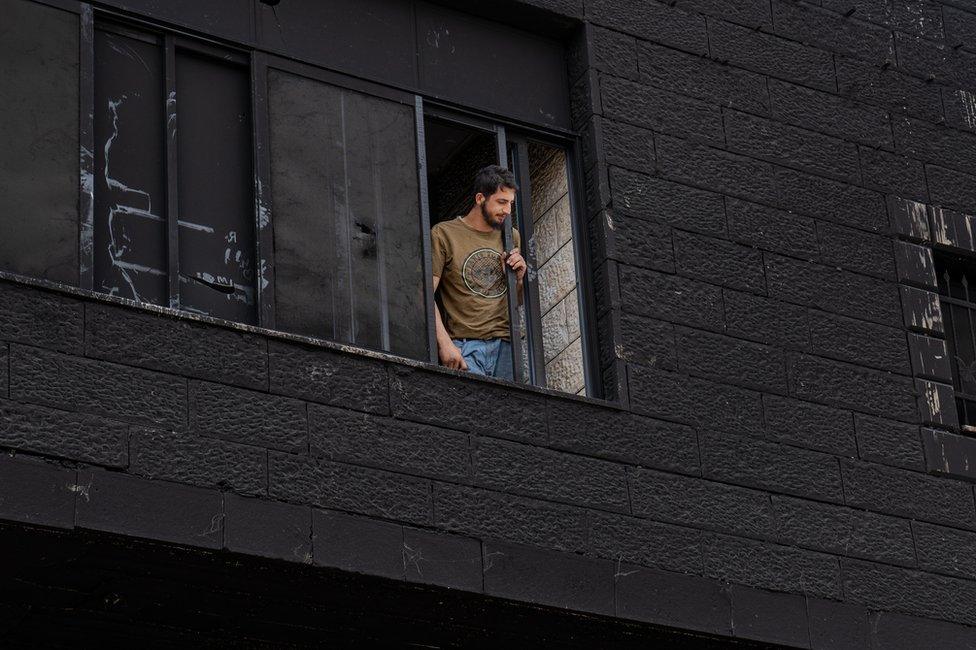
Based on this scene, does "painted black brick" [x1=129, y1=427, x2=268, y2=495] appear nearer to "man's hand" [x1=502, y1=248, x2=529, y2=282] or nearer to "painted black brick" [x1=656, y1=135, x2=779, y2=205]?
"man's hand" [x1=502, y1=248, x2=529, y2=282]

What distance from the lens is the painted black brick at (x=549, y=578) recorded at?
1075 centimetres

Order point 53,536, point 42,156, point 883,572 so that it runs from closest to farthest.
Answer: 1. point 53,536
2. point 42,156
3. point 883,572

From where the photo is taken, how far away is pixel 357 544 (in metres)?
10.4

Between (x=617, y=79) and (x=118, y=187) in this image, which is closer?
(x=118, y=187)

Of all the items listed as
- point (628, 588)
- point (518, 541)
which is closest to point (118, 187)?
point (518, 541)

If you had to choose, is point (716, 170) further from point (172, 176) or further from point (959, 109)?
point (172, 176)

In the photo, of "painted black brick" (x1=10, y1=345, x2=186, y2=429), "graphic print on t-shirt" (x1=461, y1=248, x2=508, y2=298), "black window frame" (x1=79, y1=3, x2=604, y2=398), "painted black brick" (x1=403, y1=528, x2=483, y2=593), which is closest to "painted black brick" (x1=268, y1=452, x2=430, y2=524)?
"painted black brick" (x1=403, y1=528, x2=483, y2=593)

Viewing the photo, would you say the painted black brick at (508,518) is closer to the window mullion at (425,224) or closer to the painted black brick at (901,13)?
the window mullion at (425,224)

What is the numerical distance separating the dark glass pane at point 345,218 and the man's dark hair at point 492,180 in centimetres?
56

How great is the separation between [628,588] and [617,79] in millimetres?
3555

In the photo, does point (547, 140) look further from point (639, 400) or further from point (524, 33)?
point (639, 400)

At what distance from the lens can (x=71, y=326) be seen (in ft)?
32.6

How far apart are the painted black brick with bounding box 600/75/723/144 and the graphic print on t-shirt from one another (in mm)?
1301

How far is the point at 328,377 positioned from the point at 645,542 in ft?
7.25
